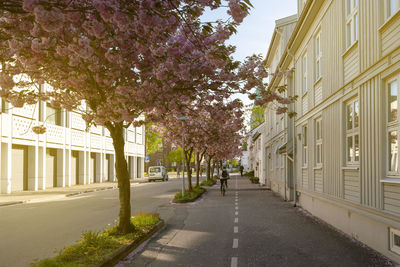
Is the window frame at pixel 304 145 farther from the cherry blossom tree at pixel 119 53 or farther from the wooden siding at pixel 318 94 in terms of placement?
the cherry blossom tree at pixel 119 53

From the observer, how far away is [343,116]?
10484 millimetres

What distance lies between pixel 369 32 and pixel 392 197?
3.41 meters

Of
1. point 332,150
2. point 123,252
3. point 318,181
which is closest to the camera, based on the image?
point 123,252

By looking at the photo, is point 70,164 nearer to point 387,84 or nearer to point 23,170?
point 23,170

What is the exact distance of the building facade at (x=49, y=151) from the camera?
972 inches

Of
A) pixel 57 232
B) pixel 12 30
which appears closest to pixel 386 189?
pixel 12 30

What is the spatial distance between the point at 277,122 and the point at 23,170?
1815cm

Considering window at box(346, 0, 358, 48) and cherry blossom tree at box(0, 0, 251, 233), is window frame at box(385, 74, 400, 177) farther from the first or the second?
cherry blossom tree at box(0, 0, 251, 233)

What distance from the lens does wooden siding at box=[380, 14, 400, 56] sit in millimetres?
6773

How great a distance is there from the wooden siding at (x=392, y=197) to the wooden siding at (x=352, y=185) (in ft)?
5.49

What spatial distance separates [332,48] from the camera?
37.8 ft

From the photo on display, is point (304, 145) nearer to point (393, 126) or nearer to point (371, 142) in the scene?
point (371, 142)

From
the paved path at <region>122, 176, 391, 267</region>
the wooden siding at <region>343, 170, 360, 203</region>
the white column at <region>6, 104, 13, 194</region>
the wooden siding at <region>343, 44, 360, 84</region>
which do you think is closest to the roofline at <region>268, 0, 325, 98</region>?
the wooden siding at <region>343, 44, 360, 84</region>

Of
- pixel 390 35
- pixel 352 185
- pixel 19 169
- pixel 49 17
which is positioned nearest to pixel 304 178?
pixel 352 185
